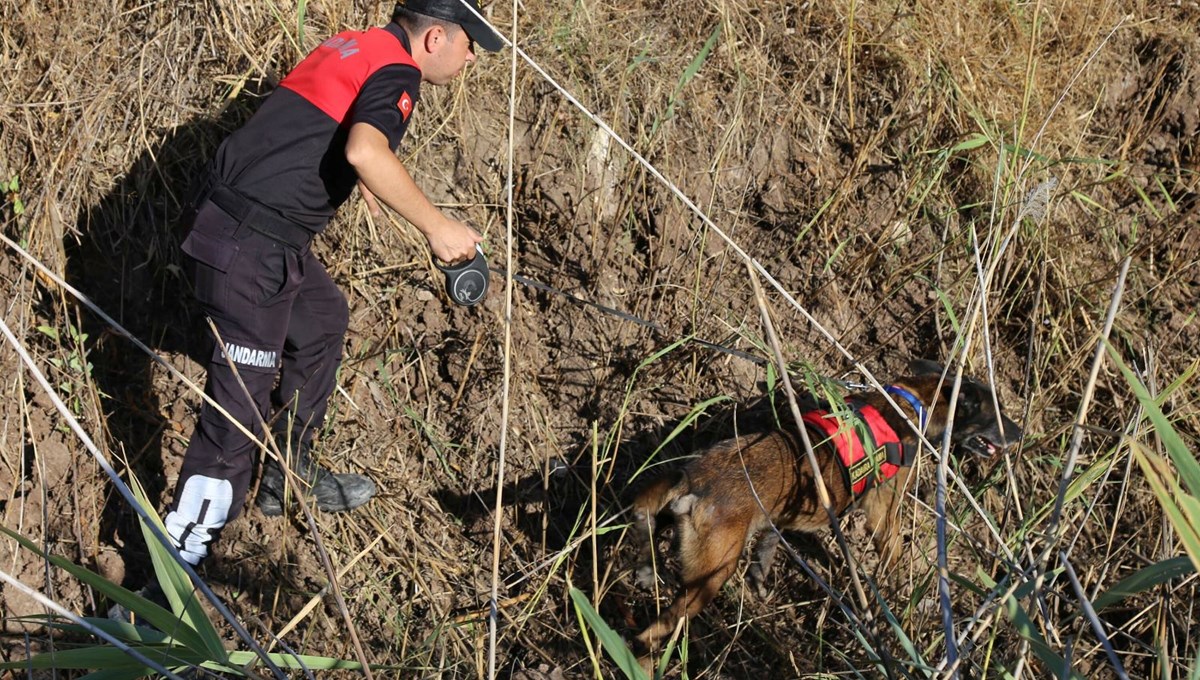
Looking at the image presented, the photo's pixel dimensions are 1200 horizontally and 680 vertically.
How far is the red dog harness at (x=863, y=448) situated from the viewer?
10.9 ft

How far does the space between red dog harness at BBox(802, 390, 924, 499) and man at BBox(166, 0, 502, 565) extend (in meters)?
1.45

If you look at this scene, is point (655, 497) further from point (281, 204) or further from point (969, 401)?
point (281, 204)

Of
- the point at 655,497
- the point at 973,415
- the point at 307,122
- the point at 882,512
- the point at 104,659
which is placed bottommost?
the point at 882,512

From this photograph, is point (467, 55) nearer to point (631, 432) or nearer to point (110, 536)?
point (631, 432)

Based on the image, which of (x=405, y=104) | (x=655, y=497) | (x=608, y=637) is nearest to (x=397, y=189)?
(x=405, y=104)

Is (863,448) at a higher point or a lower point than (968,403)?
higher

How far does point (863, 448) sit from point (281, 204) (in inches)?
87.0

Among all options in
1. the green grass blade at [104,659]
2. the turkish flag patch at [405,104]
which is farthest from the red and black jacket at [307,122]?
the green grass blade at [104,659]

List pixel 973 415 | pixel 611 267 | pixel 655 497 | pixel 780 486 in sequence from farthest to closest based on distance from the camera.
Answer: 1. pixel 611 267
2. pixel 973 415
3. pixel 780 486
4. pixel 655 497

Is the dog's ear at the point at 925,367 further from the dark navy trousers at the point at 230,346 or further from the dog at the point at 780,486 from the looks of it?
the dark navy trousers at the point at 230,346

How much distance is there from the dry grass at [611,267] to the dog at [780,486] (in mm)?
224

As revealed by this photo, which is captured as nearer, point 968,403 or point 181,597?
point 181,597

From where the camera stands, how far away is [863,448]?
3441mm

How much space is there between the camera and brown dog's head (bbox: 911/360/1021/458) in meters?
3.81
